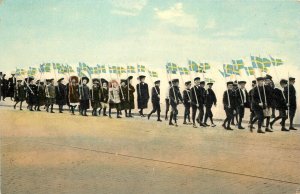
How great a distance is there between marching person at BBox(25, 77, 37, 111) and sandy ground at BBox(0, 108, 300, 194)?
5.95ft

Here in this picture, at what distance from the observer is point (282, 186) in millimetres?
5844

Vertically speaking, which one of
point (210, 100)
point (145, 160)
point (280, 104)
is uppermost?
point (210, 100)

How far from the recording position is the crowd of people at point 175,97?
28.1 feet

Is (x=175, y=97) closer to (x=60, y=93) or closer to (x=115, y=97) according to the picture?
(x=115, y=97)

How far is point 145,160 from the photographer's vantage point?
7.19 metres

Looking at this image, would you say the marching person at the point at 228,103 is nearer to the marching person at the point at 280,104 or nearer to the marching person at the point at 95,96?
the marching person at the point at 280,104

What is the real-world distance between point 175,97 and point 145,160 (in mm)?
3636

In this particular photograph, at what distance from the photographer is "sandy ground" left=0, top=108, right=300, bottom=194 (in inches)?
237

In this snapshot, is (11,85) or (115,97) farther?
(115,97)

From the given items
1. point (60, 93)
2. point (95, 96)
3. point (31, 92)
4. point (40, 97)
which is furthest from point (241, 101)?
point (40, 97)

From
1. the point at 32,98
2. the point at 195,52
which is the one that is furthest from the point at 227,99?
the point at 32,98

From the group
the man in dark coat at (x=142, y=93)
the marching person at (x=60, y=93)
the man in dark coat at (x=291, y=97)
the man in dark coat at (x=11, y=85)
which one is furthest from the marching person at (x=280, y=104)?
the marching person at (x=60, y=93)

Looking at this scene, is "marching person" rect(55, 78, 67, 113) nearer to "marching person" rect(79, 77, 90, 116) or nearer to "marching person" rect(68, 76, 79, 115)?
"marching person" rect(68, 76, 79, 115)

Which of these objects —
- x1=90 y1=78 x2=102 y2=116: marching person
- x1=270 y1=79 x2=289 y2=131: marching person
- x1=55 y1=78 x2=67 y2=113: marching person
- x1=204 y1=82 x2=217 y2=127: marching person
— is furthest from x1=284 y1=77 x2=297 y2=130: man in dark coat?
x1=55 y1=78 x2=67 y2=113: marching person
